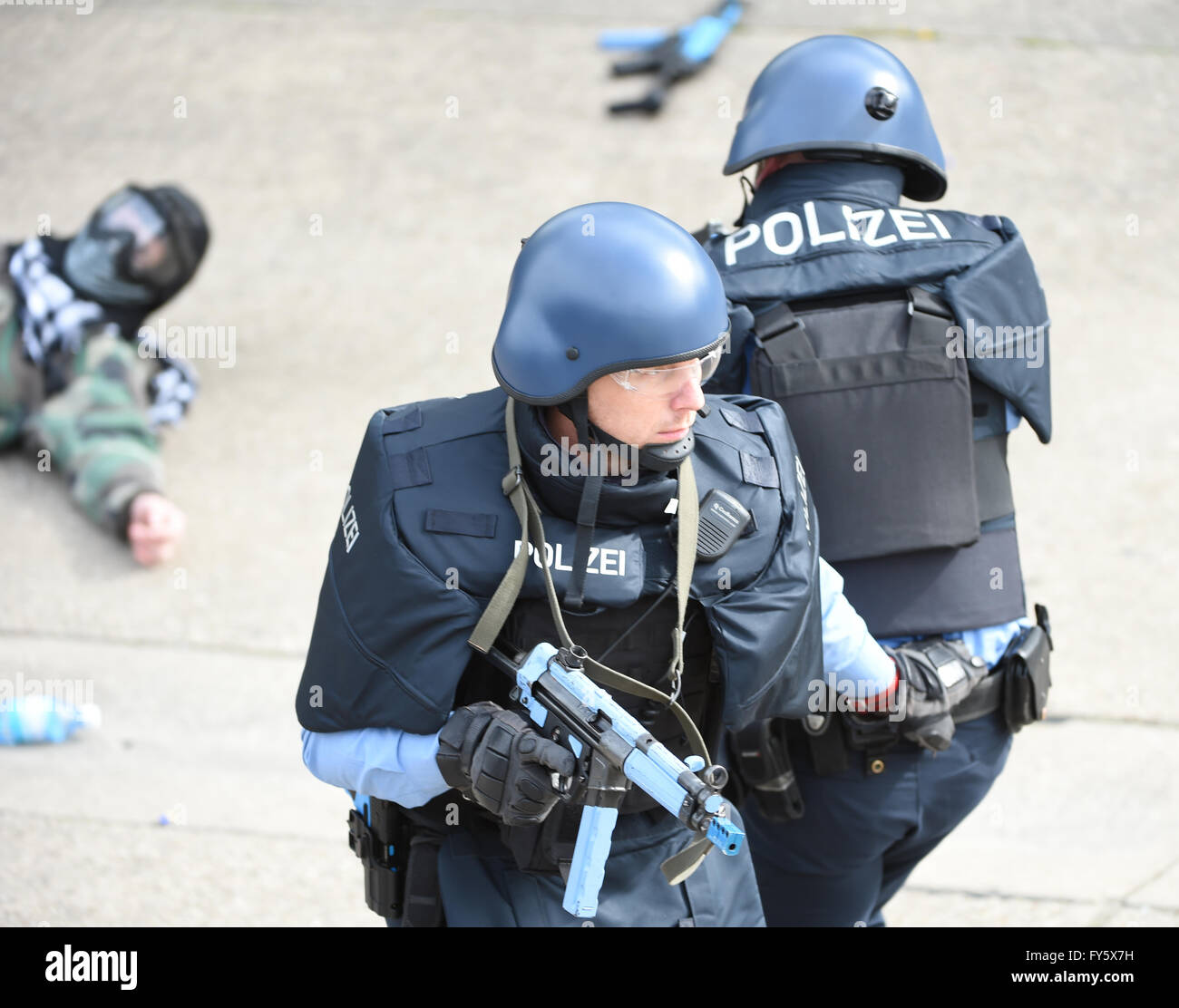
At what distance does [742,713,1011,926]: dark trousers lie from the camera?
328cm

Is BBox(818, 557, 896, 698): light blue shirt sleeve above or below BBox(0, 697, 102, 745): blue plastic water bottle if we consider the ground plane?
above

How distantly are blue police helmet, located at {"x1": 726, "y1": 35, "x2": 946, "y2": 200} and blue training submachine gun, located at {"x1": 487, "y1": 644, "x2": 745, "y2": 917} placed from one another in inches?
57.8

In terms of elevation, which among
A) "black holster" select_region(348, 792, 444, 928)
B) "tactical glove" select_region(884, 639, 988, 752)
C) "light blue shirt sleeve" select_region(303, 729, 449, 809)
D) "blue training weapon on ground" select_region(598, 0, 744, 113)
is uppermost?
"light blue shirt sleeve" select_region(303, 729, 449, 809)

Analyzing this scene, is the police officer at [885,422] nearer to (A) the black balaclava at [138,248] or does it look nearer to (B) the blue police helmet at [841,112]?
(B) the blue police helmet at [841,112]

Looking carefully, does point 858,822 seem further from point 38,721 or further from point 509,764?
point 38,721

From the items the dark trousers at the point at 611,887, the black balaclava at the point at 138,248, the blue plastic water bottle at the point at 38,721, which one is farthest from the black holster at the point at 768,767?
the black balaclava at the point at 138,248

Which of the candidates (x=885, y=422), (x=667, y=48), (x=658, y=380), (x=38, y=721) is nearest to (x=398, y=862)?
(x=658, y=380)

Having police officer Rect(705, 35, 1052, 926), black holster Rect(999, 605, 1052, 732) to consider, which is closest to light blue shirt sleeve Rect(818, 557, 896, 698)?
police officer Rect(705, 35, 1052, 926)

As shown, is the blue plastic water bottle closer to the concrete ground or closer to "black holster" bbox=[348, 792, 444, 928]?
the concrete ground

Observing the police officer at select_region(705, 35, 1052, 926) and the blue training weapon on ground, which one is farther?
the blue training weapon on ground

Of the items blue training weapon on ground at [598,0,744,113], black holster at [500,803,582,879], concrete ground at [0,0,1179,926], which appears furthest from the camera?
blue training weapon on ground at [598,0,744,113]

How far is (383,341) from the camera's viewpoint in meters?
7.62
